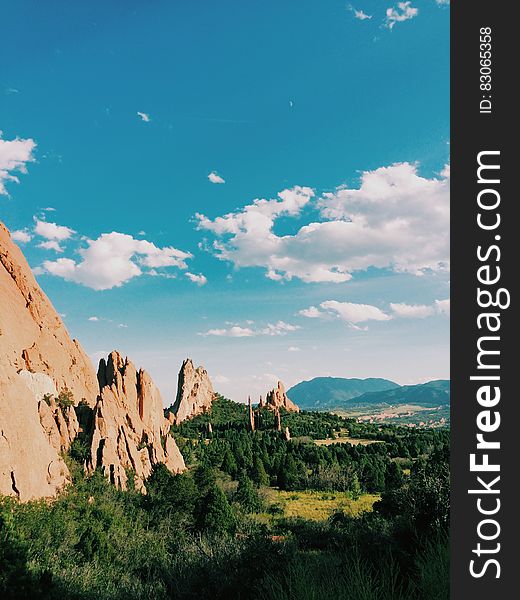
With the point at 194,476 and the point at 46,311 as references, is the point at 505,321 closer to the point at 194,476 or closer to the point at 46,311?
the point at 194,476

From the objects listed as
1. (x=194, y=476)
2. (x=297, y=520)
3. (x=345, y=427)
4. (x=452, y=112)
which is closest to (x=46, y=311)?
(x=194, y=476)

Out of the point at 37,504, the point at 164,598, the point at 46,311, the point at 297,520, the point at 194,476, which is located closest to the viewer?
the point at 164,598

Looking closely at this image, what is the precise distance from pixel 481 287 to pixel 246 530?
43.4m

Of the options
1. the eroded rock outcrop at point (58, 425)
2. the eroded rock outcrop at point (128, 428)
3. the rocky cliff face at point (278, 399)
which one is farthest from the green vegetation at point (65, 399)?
the rocky cliff face at point (278, 399)

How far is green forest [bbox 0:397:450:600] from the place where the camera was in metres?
9.74

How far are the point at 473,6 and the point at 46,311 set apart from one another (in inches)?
3125

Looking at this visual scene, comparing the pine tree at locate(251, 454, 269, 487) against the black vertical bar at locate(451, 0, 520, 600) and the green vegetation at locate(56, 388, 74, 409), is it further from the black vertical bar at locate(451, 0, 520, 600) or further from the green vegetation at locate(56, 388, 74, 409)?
the black vertical bar at locate(451, 0, 520, 600)

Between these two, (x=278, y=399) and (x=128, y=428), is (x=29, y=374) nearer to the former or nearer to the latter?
(x=128, y=428)

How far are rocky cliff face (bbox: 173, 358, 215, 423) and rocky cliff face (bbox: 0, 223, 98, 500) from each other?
208 ft

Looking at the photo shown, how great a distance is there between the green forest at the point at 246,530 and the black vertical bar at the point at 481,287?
282cm

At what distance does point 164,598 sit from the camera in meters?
13.5

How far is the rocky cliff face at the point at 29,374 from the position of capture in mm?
38312

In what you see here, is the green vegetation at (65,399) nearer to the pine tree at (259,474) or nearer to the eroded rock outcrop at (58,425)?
the eroded rock outcrop at (58,425)

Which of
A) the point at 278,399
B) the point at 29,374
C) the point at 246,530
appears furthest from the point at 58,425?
the point at 278,399
